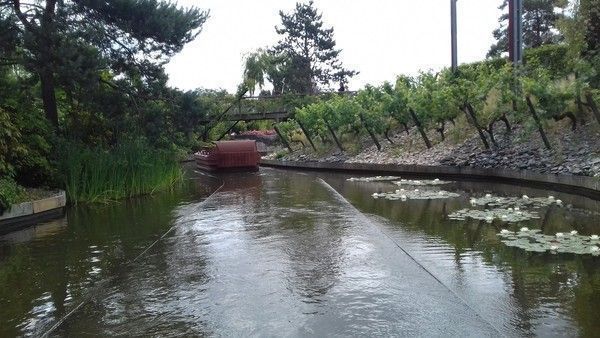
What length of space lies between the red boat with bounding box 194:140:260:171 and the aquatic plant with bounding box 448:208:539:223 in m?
13.2

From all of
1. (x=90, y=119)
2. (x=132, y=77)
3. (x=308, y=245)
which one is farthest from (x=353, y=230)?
(x=90, y=119)

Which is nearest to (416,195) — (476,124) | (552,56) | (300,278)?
(476,124)

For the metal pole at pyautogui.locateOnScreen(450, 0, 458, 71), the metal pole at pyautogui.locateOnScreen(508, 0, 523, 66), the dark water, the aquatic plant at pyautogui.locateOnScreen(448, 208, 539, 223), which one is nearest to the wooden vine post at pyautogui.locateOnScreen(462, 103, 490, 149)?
the metal pole at pyautogui.locateOnScreen(508, 0, 523, 66)

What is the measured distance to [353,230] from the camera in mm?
6438

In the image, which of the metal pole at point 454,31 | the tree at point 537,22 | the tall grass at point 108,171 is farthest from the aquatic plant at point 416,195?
the tree at point 537,22

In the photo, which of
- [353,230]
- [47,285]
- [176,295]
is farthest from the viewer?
[353,230]

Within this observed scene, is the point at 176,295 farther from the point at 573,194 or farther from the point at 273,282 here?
the point at 573,194

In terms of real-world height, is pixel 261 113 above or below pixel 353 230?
above

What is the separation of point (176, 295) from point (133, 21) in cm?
826

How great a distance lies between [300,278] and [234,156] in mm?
15749

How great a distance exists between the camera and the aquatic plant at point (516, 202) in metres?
7.88

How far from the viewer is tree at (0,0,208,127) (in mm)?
9547

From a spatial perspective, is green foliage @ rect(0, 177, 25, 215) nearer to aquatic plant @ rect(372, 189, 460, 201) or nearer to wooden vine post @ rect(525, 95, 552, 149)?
aquatic plant @ rect(372, 189, 460, 201)

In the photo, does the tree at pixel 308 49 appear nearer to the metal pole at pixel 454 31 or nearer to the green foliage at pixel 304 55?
the green foliage at pixel 304 55
